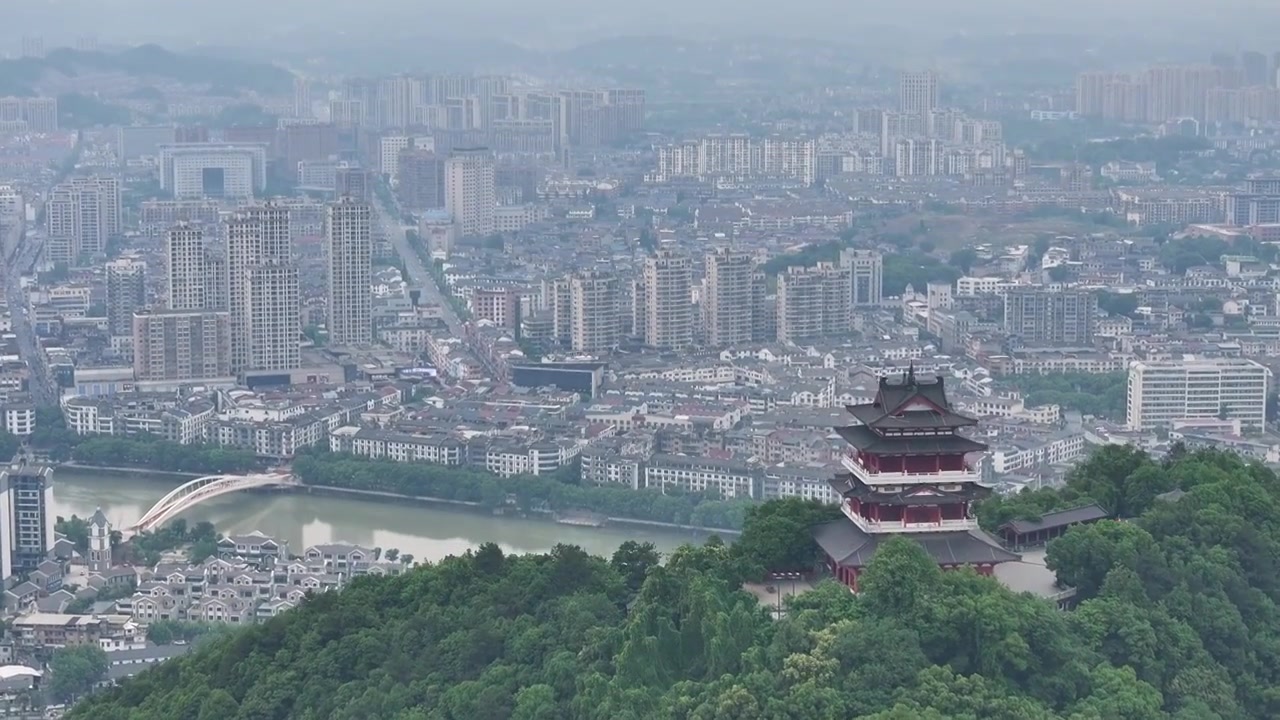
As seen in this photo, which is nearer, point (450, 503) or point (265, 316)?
point (450, 503)

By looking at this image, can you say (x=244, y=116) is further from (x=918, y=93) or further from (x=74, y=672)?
(x=74, y=672)

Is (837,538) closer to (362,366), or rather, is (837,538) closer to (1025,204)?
(362,366)

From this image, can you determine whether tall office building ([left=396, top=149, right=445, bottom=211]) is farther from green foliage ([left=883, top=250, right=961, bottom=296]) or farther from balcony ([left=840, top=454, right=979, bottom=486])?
balcony ([left=840, top=454, right=979, bottom=486])

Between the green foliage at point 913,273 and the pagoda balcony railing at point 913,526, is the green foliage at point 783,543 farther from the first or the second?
the green foliage at point 913,273

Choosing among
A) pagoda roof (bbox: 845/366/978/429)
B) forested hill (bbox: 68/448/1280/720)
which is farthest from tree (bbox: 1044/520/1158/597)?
pagoda roof (bbox: 845/366/978/429)

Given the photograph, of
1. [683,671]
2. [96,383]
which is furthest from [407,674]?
[96,383]

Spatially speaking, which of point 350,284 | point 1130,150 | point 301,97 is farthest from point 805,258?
point 301,97

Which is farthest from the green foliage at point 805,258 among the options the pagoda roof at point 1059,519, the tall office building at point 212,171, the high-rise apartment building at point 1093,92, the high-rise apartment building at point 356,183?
the high-rise apartment building at point 1093,92

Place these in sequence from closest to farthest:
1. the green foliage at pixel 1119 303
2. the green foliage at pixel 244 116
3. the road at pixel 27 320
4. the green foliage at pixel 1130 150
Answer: the road at pixel 27 320, the green foliage at pixel 1119 303, the green foliage at pixel 1130 150, the green foliage at pixel 244 116
